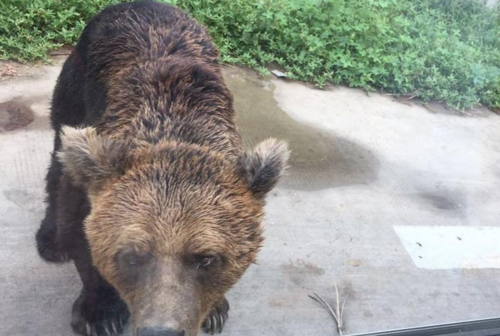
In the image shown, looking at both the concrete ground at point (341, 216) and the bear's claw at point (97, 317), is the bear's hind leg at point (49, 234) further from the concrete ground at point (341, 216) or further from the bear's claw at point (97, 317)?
the bear's claw at point (97, 317)

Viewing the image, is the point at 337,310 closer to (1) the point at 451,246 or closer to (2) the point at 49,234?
(1) the point at 451,246

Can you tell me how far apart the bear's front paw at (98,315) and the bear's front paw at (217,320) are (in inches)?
17.1

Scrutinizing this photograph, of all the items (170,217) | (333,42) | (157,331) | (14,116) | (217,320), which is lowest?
(14,116)

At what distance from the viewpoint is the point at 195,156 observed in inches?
101

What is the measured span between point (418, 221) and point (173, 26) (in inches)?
88.9

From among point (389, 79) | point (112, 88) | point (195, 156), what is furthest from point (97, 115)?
point (389, 79)

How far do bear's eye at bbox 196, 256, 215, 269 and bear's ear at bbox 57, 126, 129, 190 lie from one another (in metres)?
0.47

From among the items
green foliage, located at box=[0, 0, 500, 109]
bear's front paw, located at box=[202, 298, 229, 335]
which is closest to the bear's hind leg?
bear's front paw, located at box=[202, 298, 229, 335]


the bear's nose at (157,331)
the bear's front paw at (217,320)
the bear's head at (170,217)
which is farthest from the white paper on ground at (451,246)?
the bear's nose at (157,331)

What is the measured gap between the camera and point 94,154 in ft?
8.33

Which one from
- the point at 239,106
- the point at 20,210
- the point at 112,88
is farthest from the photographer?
the point at 239,106

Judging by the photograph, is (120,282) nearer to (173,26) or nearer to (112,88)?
(112,88)

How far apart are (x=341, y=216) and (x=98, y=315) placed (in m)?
1.89

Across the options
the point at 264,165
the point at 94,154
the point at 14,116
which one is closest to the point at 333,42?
the point at 14,116
